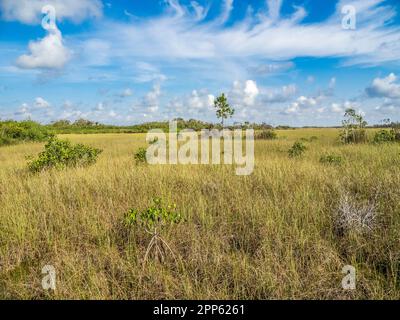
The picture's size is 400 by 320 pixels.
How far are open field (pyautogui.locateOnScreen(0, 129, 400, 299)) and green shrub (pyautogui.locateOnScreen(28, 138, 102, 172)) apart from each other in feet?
8.48

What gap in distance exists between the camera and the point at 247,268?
322cm

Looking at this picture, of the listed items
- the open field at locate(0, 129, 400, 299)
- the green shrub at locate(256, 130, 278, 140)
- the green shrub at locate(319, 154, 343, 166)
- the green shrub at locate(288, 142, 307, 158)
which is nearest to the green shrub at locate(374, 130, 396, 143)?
the green shrub at locate(288, 142, 307, 158)

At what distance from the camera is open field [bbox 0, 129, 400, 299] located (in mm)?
3059

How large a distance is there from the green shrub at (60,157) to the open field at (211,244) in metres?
2.59

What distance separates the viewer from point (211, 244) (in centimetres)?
393

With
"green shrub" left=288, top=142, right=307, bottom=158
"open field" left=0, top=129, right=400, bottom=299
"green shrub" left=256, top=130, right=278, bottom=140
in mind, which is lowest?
"open field" left=0, top=129, right=400, bottom=299

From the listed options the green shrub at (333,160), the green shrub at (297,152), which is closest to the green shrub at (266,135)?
the green shrub at (297,152)

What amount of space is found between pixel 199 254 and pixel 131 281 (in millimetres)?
862

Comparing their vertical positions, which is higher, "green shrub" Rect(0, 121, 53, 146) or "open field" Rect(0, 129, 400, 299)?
"green shrub" Rect(0, 121, 53, 146)

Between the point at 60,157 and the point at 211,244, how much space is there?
7449mm

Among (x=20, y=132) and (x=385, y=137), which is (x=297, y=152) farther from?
(x=20, y=132)

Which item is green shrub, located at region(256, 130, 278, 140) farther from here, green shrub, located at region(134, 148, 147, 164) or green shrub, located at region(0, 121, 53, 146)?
green shrub, located at region(0, 121, 53, 146)

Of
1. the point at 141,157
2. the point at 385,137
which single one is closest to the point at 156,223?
the point at 141,157
